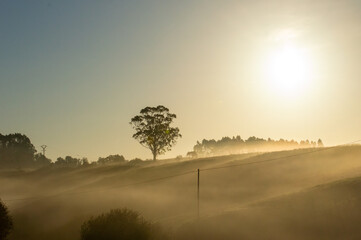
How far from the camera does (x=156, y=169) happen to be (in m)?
97.2

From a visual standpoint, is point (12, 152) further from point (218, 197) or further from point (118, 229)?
point (118, 229)

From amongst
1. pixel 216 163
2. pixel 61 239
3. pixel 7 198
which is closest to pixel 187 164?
pixel 216 163

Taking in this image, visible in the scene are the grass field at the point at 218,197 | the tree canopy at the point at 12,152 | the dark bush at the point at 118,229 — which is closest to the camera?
the dark bush at the point at 118,229

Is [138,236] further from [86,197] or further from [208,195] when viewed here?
[86,197]

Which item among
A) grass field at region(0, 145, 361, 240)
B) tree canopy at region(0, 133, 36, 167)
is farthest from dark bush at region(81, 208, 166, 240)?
tree canopy at region(0, 133, 36, 167)

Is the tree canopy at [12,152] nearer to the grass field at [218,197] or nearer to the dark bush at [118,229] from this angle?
the grass field at [218,197]

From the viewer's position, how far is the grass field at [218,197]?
4500cm

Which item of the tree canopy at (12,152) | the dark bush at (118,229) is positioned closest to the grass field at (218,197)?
the dark bush at (118,229)

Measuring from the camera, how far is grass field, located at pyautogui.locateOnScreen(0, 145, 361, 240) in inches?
1772

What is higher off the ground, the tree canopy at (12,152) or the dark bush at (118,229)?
the tree canopy at (12,152)

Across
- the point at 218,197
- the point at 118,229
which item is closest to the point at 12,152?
the point at 218,197

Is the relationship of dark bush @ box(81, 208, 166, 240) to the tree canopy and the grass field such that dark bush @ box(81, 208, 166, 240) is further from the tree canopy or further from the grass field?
the tree canopy

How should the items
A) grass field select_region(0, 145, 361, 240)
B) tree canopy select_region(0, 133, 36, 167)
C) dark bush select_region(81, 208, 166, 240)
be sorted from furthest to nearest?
tree canopy select_region(0, 133, 36, 167) → grass field select_region(0, 145, 361, 240) → dark bush select_region(81, 208, 166, 240)

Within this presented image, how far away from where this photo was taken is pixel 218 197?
224ft
